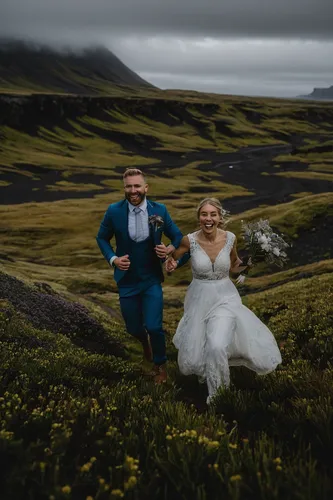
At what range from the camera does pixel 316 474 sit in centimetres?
366

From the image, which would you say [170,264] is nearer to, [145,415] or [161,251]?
[161,251]

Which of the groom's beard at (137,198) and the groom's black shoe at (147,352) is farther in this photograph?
the groom's black shoe at (147,352)

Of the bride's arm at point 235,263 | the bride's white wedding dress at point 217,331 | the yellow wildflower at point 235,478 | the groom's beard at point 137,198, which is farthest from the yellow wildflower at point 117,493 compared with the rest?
the groom's beard at point 137,198

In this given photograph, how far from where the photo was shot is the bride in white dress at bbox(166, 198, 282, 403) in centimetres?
707

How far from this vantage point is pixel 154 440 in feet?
14.6

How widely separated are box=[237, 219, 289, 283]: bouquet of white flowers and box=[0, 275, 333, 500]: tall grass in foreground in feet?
7.62

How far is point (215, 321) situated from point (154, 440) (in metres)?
3.11

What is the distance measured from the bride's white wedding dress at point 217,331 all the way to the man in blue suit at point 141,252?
0.75 meters

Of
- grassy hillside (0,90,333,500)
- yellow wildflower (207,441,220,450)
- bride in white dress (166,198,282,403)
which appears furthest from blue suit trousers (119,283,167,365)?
yellow wildflower (207,441,220,450)

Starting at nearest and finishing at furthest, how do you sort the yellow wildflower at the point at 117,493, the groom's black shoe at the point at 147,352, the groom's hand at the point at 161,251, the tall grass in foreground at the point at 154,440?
the yellow wildflower at the point at 117,493
the tall grass in foreground at the point at 154,440
the groom's hand at the point at 161,251
the groom's black shoe at the point at 147,352

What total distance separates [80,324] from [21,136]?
191 meters

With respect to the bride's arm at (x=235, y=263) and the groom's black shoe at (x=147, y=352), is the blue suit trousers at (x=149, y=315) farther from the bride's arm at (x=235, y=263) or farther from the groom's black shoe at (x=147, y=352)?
the bride's arm at (x=235, y=263)

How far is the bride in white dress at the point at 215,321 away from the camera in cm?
707

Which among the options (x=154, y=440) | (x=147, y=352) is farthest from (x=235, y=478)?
(x=147, y=352)
